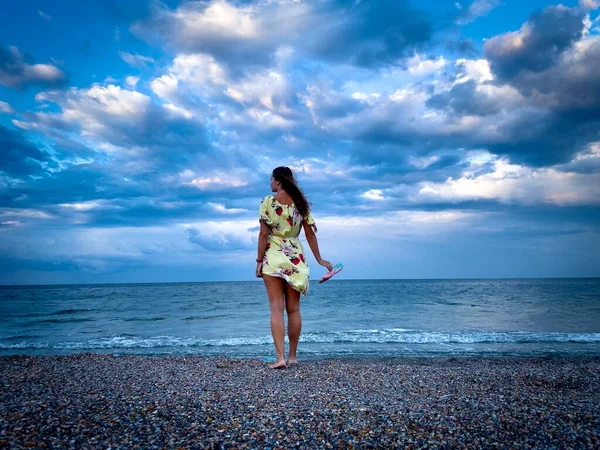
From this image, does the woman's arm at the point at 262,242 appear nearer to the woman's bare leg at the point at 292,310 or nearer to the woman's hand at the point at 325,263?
the woman's bare leg at the point at 292,310

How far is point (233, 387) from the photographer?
422 cm

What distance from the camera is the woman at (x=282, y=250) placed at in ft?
17.3

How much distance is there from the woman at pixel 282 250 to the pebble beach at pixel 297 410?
78 centimetres

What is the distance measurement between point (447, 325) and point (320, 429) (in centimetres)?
1272

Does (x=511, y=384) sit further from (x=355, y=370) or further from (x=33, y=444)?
(x=33, y=444)

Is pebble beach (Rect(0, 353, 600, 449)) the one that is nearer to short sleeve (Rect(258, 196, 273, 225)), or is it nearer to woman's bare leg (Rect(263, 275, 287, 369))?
woman's bare leg (Rect(263, 275, 287, 369))

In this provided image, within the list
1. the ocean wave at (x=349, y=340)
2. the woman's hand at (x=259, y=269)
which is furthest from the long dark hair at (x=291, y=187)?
the ocean wave at (x=349, y=340)

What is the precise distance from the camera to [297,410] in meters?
3.30

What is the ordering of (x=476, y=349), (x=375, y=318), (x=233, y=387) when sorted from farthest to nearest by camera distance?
1. (x=375, y=318)
2. (x=476, y=349)
3. (x=233, y=387)

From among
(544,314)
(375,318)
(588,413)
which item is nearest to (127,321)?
(375,318)

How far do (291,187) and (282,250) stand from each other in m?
0.90

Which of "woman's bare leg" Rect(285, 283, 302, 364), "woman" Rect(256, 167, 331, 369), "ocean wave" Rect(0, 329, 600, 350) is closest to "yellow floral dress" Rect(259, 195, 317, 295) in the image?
"woman" Rect(256, 167, 331, 369)

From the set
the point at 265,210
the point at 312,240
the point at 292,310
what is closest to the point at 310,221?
the point at 312,240

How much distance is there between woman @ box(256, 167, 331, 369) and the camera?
5258 millimetres
